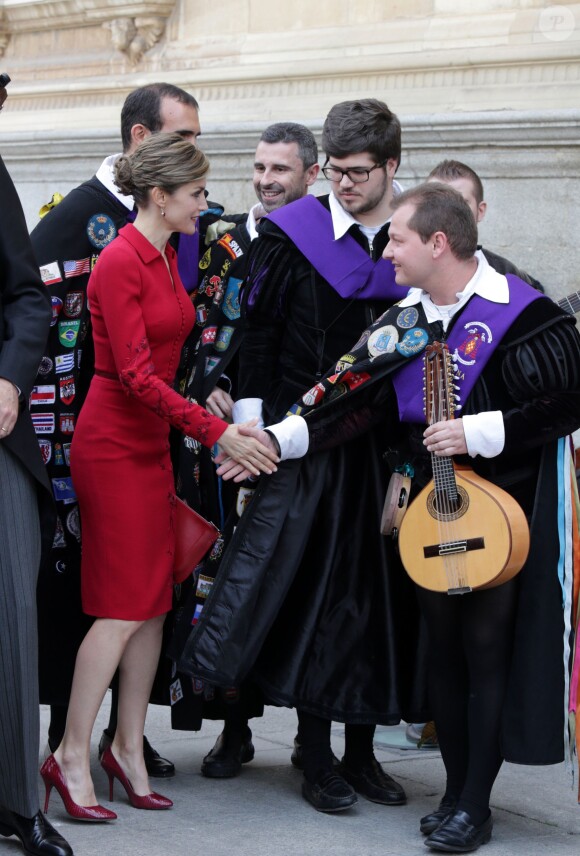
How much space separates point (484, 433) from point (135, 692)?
130 centimetres

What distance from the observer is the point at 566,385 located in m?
3.94

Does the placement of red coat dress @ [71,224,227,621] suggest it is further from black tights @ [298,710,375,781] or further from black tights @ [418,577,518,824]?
black tights @ [418,577,518,824]

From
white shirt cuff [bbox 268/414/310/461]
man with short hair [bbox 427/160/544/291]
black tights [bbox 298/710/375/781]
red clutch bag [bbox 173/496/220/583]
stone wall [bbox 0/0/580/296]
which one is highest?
stone wall [bbox 0/0/580/296]

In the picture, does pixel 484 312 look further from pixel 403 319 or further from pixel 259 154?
pixel 259 154

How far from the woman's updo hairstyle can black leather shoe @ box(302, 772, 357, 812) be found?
1.76 m

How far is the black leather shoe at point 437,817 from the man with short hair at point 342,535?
277mm

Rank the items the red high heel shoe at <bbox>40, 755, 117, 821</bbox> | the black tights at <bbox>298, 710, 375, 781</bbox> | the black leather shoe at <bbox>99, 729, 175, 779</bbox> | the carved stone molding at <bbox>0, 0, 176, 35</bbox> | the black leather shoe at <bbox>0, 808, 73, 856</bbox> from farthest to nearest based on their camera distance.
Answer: the carved stone molding at <bbox>0, 0, 176, 35</bbox> → the black leather shoe at <bbox>99, 729, 175, 779</bbox> → the black tights at <bbox>298, 710, 375, 781</bbox> → the red high heel shoe at <bbox>40, 755, 117, 821</bbox> → the black leather shoe at <bbox>0, 808, 73, 856</bbox>

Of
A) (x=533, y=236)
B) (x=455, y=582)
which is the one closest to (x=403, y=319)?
(x=455, y=582)

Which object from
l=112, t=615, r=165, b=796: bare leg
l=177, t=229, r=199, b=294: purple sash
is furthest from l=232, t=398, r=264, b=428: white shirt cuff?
l=112, t=615, r=165, b=796: bare leg

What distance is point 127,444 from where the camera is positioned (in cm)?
423

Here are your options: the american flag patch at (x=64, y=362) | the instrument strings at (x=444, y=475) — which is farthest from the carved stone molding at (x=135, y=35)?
the instrument strings at (x=444, y=475)

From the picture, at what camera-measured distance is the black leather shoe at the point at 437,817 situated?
4.07 meters

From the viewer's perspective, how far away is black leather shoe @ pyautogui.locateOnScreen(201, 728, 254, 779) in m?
4.70

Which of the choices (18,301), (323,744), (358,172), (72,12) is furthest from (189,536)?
(72,12)
